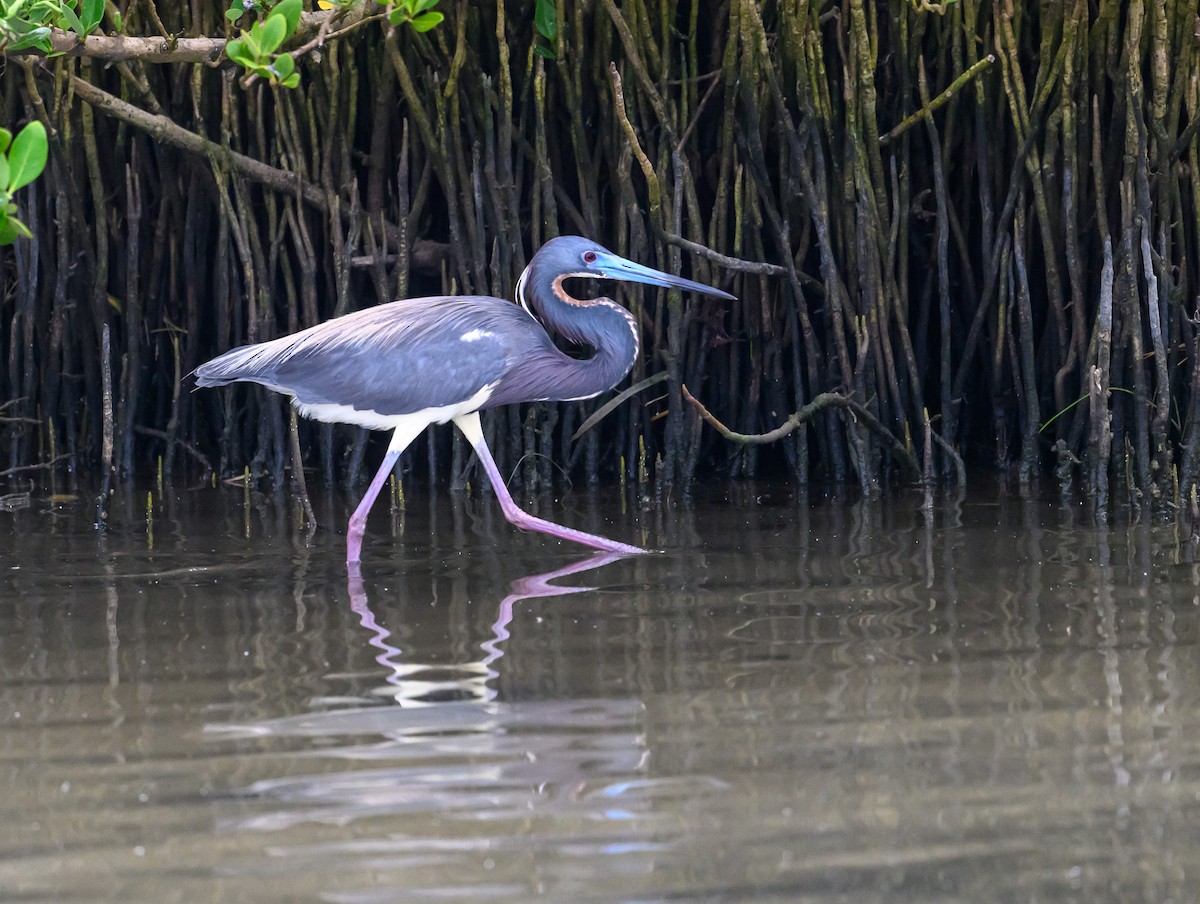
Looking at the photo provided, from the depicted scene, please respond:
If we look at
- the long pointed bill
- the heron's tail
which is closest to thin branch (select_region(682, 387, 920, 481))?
the long pointed bill

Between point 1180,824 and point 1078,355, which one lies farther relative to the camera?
point 1078,355

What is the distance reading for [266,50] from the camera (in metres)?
5.27

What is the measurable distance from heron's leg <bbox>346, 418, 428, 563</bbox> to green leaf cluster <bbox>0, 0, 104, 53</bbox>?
1.86 meters

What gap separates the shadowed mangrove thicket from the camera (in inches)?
278

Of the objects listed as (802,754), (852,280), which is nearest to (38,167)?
(802,754)

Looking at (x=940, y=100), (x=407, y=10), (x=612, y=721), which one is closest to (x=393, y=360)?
(x=407, y=10)

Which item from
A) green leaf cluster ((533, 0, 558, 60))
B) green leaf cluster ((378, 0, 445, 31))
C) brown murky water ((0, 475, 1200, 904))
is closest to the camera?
brown murky water ((0, 475, 1200, 904))

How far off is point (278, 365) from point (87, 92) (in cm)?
174

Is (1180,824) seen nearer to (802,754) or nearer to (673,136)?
(802,754)

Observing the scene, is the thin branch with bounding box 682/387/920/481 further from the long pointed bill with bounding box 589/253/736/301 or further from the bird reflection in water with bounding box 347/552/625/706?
the bird reflection in water with bounding box 347/552/625/706

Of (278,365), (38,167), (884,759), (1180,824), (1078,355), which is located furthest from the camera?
(1078,355)

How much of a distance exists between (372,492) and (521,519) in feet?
1.84

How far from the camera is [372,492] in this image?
6.24m

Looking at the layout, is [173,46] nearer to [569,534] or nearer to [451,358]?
[451,358]
